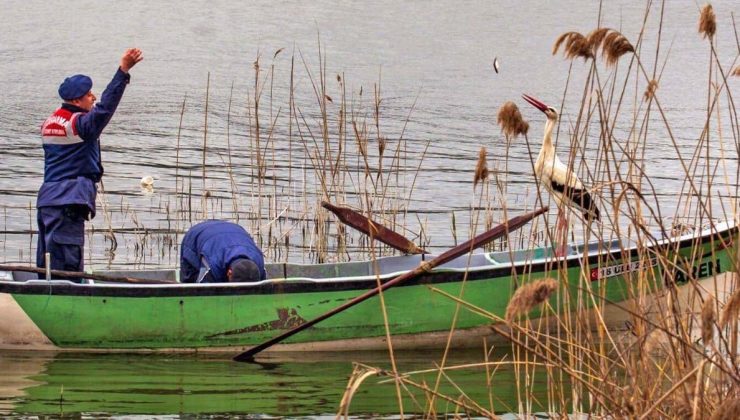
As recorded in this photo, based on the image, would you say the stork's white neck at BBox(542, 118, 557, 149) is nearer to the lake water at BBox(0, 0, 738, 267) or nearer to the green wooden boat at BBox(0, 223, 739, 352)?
the lake water at BBox(0, 0, 738, 267)

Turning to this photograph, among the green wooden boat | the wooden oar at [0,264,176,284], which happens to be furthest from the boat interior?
the green wooden boat

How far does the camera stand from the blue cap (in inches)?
332

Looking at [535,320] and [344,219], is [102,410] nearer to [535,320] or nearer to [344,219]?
[344,219]

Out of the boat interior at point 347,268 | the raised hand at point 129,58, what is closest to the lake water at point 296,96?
the boat interior at point 347,268

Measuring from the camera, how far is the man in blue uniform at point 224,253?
825cm

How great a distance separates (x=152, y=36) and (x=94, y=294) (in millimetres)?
19822

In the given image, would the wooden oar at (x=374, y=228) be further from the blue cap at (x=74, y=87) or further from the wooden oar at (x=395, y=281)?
the blue cap at (x=74, y=87)

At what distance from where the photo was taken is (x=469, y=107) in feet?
73.1

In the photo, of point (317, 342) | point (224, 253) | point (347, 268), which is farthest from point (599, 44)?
point (347, 268)

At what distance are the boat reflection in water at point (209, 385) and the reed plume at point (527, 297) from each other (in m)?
3.17

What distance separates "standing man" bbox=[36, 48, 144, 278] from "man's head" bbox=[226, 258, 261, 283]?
0.92 metres

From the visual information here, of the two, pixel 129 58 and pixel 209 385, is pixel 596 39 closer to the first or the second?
pixel 209 385

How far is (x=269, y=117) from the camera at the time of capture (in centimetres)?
2053

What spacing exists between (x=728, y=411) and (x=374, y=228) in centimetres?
485
